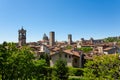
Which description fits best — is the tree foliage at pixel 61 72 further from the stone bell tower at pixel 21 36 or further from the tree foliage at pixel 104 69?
the stone bell tower at pixel 21 36

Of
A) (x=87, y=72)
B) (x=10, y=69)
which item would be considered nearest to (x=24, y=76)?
(x=10, y=69)

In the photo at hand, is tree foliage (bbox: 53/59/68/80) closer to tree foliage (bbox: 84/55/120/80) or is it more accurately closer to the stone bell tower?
tree foliage (bbox: 84/55/120/80)

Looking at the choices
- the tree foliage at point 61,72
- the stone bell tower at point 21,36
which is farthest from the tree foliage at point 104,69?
the stone bell tower at point 21,36

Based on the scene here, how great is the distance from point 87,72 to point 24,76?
7182mm

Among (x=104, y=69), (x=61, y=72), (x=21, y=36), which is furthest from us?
(x=21, y=36)

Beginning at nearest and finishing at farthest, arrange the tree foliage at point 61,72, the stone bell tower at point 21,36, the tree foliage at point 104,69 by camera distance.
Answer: the tree foliage at point 104,69 < the tree foliage at point 61,72 < the stone bell tower at point 21,36

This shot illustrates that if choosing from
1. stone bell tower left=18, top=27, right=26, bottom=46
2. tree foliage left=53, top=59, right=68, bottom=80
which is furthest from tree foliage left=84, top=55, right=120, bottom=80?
stone bell tower left=18, top=27, right=26, bottom=46

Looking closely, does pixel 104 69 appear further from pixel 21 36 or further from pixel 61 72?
pixel 21 36

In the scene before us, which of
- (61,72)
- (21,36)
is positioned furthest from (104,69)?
(21,36)

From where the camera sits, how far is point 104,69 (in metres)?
30.4

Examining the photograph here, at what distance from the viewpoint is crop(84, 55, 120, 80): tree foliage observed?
1163 inches

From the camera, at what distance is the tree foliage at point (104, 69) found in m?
29.5

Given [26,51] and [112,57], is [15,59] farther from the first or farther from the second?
[112,57]

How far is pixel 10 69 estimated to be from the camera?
27.6 meters
